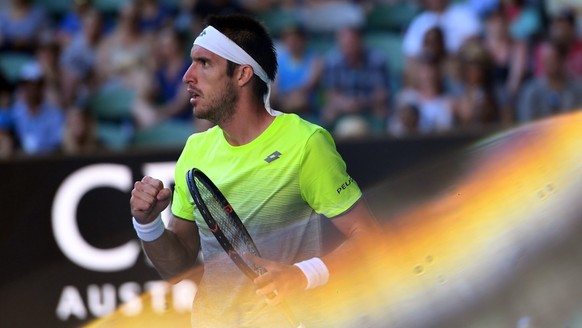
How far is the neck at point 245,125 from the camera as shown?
12.7ft

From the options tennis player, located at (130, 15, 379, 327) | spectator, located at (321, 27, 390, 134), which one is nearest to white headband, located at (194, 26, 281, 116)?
tennis player, located at (130, 15, 379, 327)

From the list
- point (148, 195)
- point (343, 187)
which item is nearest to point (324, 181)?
point (343, 187)

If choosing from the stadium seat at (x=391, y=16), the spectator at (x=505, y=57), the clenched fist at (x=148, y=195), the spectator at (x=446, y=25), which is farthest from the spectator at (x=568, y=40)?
the clenched fist at (x=148, y=195)

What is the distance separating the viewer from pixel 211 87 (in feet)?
12.6

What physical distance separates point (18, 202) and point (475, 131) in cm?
334

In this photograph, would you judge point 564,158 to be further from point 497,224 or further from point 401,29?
point 401,29

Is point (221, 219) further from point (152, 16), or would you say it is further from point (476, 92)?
point (152, 16)

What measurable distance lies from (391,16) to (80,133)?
3.09 metres

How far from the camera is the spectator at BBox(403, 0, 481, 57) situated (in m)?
9.18

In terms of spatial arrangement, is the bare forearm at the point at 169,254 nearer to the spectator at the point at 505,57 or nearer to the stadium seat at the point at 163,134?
the spectator at the point at 505,57

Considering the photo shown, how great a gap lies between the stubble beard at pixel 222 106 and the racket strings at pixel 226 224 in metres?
0.30

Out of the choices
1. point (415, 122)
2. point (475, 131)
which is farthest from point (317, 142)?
point (415, 122)

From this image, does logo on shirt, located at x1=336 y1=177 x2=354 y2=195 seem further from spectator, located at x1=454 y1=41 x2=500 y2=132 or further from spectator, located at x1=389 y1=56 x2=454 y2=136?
spectator, located at x1=389 y1=56 x2=454 y2=136

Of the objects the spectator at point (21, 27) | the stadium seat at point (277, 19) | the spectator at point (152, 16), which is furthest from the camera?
the spectator at point (21, 27)
